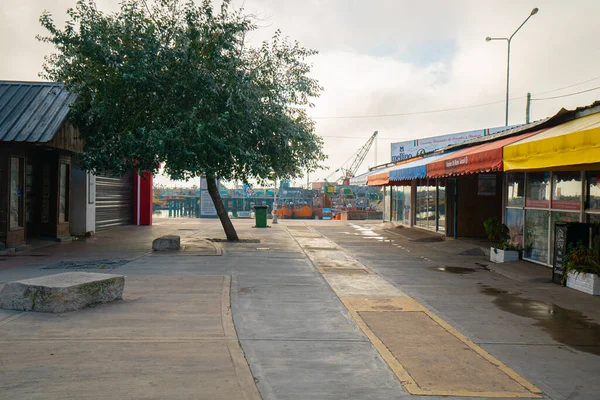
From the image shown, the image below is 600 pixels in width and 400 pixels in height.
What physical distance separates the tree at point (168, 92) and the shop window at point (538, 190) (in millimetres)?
7173

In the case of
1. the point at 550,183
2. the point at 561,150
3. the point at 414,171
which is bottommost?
the point at 550,183

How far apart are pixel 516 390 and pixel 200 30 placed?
13968 mm

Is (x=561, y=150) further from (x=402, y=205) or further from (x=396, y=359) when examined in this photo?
(x=402, y=205)

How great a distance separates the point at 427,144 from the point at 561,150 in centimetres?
3984

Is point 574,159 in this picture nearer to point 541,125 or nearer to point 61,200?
point 541,125

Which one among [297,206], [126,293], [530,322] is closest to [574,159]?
[530,322]

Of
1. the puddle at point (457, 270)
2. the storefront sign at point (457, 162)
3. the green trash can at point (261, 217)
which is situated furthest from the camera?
the green trash can at point (261, 217)

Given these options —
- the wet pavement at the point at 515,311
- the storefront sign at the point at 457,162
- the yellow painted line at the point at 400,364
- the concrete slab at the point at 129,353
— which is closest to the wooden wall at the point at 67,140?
the concrete slab at the point at 129,353

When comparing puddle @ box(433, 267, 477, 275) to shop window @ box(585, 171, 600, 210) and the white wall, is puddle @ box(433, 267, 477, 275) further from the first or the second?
the white wall

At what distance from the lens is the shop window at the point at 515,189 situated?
47.2 ft

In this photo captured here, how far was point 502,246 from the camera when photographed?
14250 millimetres

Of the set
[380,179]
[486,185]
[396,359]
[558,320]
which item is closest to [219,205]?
[380,179]

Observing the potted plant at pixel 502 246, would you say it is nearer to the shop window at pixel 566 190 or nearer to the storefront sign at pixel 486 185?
the shop window at pixel 566 190

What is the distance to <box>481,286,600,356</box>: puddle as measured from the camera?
269 inches
